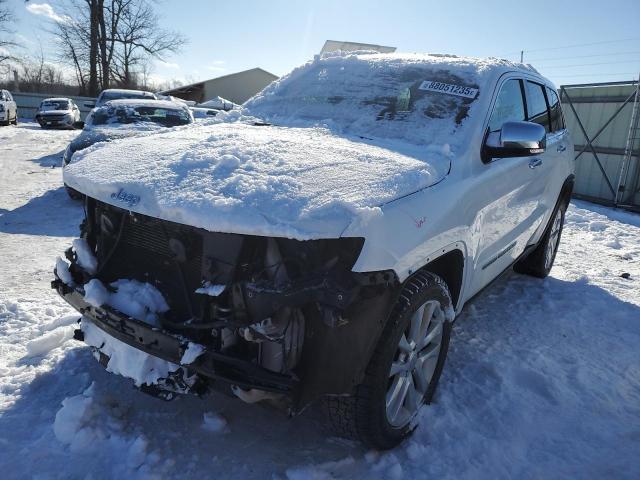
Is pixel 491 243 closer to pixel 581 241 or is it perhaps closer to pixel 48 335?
pixel 48 335

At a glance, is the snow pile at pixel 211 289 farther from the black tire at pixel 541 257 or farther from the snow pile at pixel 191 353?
the black tire at pixel 541 257

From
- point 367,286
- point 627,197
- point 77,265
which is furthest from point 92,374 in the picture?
point 627,197

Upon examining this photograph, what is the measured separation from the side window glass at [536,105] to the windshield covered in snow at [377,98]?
2.85 ft

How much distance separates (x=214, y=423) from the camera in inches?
99.5

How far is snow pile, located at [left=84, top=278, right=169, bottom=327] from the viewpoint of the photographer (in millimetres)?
2217

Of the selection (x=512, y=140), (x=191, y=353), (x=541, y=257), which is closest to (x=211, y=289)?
(x=191, y=353)

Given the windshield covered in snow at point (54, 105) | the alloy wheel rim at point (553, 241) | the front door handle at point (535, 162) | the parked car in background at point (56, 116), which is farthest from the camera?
the windshield covered in snow at point (54, 105)

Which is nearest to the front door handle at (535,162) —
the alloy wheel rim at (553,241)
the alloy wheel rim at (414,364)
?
the alloy wheel rim at (553,241)

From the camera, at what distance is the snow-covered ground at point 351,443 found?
7.50 ft

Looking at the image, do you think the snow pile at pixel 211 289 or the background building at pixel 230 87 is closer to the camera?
the snow pile at pixel 211 289

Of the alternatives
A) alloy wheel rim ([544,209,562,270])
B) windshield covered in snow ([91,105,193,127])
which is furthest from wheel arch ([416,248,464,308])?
windshield covered in snow ([91,105,193,127])

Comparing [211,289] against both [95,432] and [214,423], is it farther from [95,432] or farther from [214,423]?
[95,432]

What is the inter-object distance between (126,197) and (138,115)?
7.67 m

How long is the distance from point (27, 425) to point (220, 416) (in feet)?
3.04
